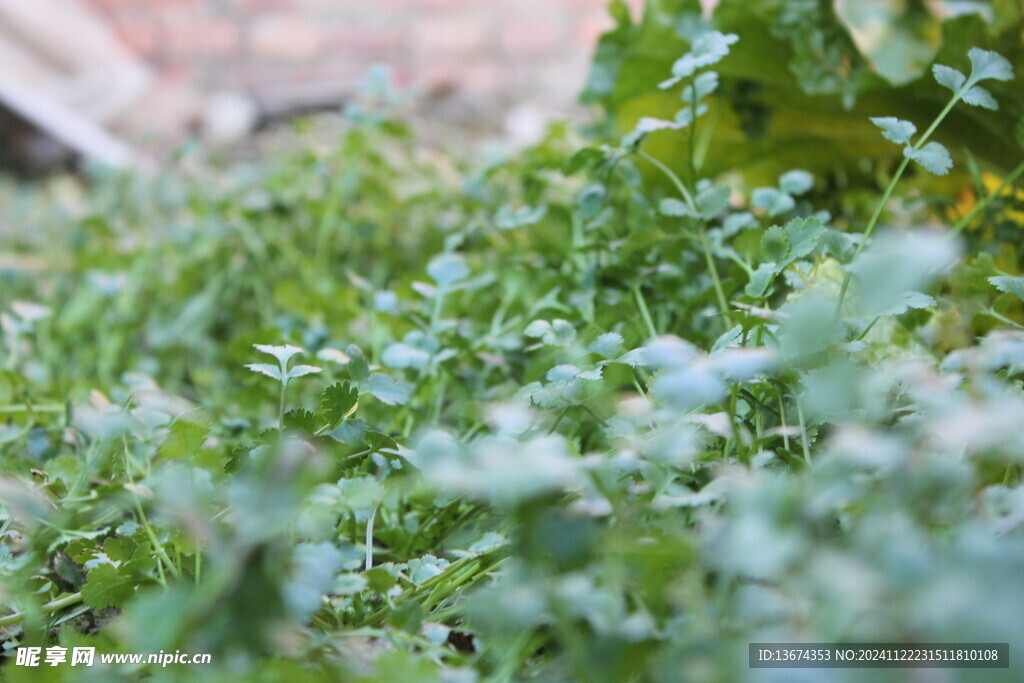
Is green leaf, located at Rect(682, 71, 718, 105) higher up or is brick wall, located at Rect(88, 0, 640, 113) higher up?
green leaf, located at Rect(682, 71, 718, 105)

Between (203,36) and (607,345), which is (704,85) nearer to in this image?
(607,345)

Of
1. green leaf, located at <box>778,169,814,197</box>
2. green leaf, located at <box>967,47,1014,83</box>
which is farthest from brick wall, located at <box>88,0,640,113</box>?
green leaf, located at <box>967,47,1014,83</box>

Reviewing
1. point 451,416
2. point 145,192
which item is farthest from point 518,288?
point 145,192

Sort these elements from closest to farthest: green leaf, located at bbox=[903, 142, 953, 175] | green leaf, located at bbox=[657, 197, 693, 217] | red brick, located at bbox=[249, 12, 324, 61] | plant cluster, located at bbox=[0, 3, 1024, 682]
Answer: plant cluster, located at bbox=[0, 3, 1024, 682] → green leaf, located at bbox=[903, 142, 953, 175] → green leaf, located at bbox=[657, 197, 693, 217] → red brick, located at bbox=[249, 12, 324, 61]

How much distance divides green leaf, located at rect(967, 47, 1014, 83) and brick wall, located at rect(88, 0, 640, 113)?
5.65 feet

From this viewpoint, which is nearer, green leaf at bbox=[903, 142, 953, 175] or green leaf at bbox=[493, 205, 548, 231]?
green leaf at bbox=[903, 142, 953, 175]

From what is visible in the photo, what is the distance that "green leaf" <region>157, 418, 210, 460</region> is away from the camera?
414mm

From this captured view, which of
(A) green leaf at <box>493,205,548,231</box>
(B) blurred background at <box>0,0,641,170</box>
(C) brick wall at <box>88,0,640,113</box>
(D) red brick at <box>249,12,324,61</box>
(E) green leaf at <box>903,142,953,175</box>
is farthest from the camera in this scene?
(D) red brick at <box>249,12,324,61</box>

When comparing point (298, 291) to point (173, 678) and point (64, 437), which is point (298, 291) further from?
point (173, 678)

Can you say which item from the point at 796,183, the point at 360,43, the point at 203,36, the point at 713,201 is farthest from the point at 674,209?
the point at 203,36

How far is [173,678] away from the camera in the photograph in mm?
271

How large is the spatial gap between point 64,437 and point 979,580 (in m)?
0.62

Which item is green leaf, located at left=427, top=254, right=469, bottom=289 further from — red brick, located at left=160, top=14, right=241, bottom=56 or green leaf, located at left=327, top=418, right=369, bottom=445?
red brick, located at left=160, top=14, right=241, bottom=56

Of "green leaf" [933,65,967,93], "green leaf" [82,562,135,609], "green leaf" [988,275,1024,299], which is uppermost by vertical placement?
"green leaf" [933,65,967,93]
